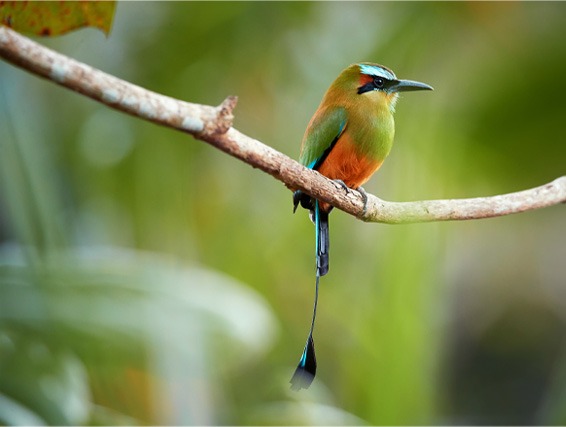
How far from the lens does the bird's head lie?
2.92ft

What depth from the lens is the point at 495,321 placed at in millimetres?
3055

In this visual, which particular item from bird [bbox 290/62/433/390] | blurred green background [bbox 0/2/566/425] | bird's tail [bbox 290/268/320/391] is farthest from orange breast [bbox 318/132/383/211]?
blurred green background [bbox 0/2/566/425]

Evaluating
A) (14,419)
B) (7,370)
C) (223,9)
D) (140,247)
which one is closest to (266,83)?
(223,9)

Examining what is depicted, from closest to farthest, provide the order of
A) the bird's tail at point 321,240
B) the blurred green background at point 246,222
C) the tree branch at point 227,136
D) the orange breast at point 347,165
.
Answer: the tree branch at point 227,136
the bird's tail at point 321,240
the orange breast at point 347,165
the blurred green background at point 246,222

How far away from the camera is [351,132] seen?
97 centimetres

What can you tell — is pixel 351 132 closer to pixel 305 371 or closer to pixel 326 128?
pixel 326 128

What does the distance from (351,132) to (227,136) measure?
0.95ft

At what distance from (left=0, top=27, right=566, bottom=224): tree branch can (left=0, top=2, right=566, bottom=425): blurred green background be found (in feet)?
2.55

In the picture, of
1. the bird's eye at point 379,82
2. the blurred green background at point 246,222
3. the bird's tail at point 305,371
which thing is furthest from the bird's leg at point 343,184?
the blurred green background at point 246,222

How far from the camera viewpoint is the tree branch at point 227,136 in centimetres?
58

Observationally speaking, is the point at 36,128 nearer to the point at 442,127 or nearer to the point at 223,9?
the point at 223,9

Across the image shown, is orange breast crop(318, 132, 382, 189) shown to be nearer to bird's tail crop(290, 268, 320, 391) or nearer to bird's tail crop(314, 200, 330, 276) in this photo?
bird's tail crop(314, 200, 330, 276)

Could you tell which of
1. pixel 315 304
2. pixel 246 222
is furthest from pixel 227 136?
pixel 246 222

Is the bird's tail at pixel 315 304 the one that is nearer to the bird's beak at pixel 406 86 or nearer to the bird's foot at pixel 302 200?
the bird's foot at pixel 302 200
